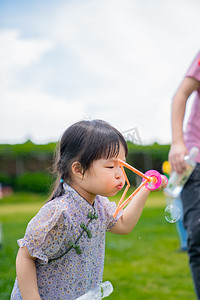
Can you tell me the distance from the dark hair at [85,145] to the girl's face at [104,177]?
1.0 inches

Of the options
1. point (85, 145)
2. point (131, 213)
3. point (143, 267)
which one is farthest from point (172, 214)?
point (143, 267)

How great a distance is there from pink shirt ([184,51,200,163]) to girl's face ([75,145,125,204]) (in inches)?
35.9

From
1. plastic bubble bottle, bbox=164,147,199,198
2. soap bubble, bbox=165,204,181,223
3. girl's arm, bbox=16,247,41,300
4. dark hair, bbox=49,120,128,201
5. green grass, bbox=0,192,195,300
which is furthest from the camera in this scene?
green grass, bbox=0,192,195,300

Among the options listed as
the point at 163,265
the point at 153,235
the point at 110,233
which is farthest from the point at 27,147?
the point at 110,233

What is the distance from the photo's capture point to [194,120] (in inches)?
105

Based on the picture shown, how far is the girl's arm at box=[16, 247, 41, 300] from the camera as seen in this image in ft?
5.62

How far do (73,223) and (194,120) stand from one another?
1.23m

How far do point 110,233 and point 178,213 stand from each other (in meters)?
0.37

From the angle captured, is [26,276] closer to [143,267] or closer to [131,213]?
[131,213]

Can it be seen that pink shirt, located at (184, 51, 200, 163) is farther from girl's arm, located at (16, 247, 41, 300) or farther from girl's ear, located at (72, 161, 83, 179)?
girl's arm, located at (16, 247, 41, 300)

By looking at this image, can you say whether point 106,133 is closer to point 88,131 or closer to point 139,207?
point 88,131

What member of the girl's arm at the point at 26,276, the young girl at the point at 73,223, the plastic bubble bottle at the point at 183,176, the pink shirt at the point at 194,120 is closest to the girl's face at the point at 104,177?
the young girl at the point at 73,223

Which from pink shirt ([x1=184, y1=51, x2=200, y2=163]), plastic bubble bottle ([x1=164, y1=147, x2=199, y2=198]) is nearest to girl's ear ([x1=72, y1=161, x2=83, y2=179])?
plastic bubble bottle ([x1=164, y1=147, x2=199, y2=198])

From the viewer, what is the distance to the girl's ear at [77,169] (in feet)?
6.04
